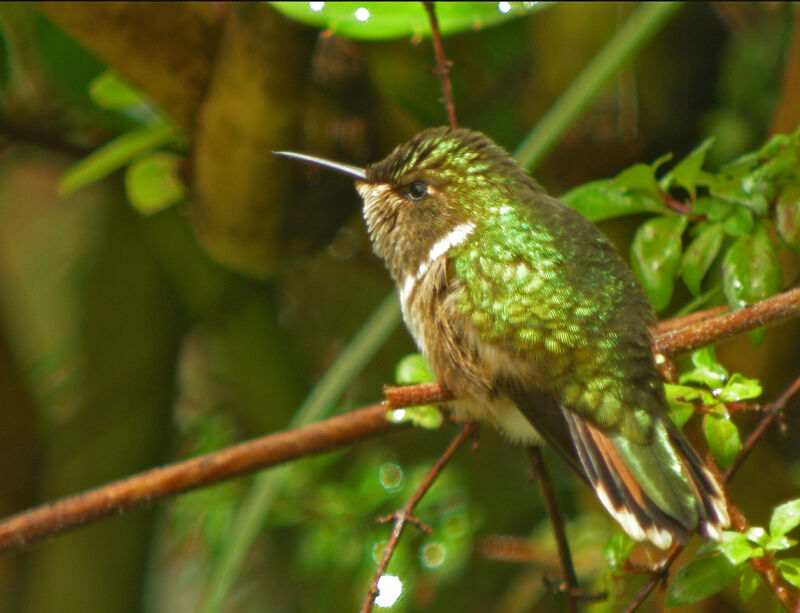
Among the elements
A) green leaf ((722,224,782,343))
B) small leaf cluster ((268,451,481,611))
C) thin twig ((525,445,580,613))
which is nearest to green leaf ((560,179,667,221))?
green leaf ((722,224,782,343))

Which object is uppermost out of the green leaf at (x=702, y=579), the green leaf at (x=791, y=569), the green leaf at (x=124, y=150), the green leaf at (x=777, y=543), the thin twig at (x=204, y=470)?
the green leaf at (x=124, y=150)

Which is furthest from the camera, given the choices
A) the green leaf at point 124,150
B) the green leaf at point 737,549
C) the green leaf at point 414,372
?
the green leaf at point 124,150

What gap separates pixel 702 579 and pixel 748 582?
54mm

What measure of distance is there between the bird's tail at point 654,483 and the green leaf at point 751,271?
164 millimetres

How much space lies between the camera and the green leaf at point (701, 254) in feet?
3.34

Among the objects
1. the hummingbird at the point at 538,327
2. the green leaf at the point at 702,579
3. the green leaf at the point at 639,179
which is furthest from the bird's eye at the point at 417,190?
the green leaf at the point at 702,579

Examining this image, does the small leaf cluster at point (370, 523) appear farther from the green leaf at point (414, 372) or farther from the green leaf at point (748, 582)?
the green leaf at point (748, 582)

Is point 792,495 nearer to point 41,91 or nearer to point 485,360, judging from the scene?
point 485,360

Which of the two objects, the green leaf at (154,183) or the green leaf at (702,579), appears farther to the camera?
the green leaf at (154,183)

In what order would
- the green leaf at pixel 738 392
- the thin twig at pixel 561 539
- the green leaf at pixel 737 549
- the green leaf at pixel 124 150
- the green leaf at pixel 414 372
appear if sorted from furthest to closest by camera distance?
the green leaf at pixel 124 150 → the green leaf at pixel 414 372 → the thin twig at pixel 561 539 → the green leaf at pixel 738 392 → the green leaf at pixel 737 549

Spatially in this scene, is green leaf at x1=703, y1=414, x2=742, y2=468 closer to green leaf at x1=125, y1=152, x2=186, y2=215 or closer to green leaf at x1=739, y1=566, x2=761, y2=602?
green leaf at x1=739, y1=566, x2=761, y2=602

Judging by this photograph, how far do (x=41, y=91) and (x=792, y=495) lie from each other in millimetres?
1790

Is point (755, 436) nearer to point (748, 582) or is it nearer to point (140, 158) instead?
point (748, 582)

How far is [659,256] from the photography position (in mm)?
1036
